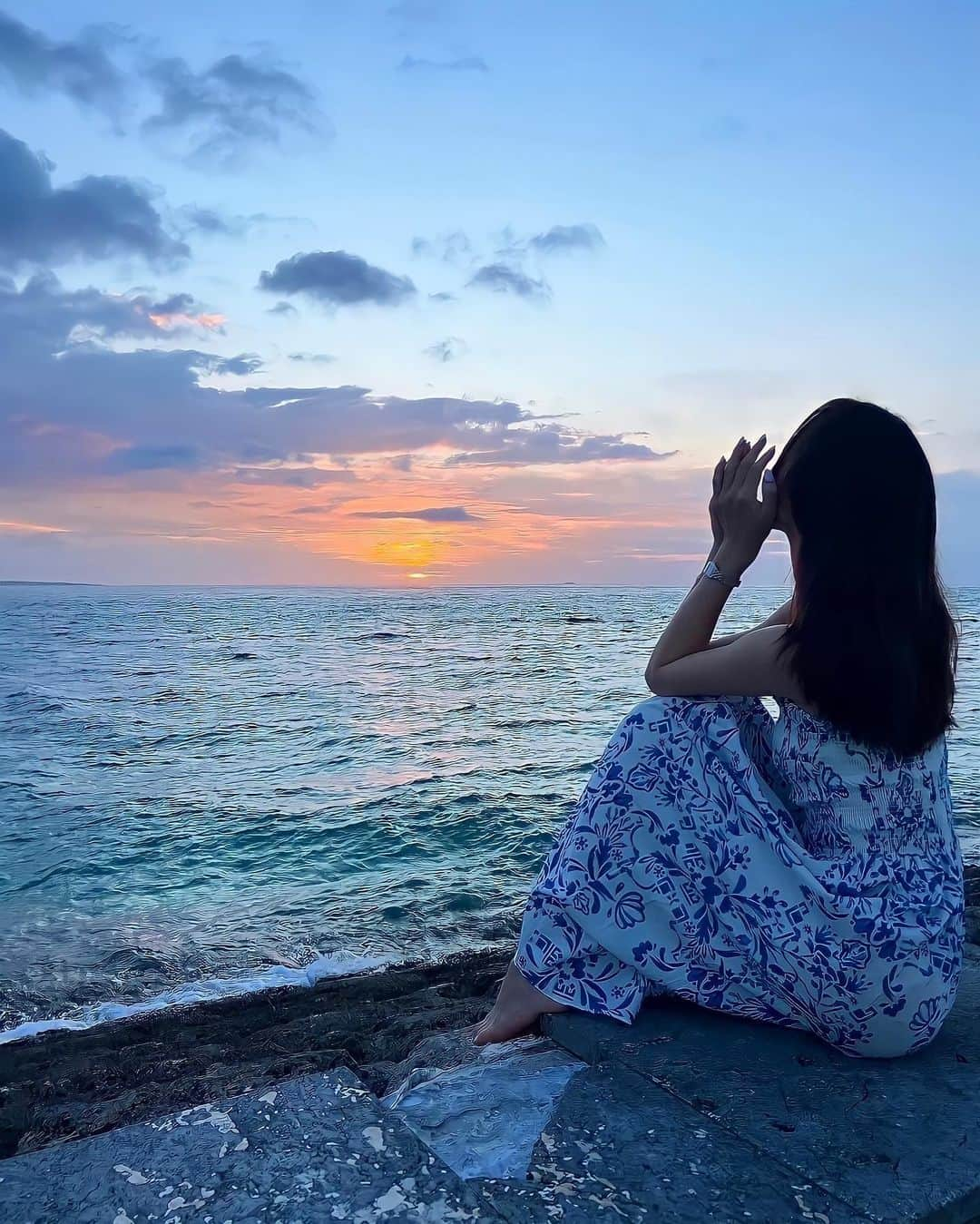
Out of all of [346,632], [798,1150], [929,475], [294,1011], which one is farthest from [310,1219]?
[346,632]

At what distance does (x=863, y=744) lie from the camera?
2.56 meters

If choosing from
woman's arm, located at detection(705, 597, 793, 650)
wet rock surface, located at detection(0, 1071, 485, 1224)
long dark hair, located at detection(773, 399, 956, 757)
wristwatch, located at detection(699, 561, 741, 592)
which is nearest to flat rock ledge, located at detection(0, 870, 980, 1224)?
wet rock surface, located at detection(0, 1071, 485, 1224)

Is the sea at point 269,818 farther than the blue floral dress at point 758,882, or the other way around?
the sea at point 269,818

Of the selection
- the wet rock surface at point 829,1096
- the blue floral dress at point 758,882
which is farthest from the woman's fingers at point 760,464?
the wet rock surface at point 829,1096

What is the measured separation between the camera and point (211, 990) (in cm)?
478

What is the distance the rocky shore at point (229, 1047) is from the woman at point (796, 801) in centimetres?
85

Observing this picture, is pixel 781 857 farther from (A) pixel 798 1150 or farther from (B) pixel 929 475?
(B) pixel 929 475

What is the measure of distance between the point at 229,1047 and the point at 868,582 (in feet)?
9.63

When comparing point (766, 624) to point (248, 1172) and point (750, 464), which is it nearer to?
point (750, 464)

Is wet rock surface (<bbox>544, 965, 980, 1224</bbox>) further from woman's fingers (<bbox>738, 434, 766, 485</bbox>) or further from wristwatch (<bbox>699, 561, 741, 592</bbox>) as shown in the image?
woman's fingers (<bbox>738, 434, 766, 485</bbox>)

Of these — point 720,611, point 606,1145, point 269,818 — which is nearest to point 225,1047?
point 606,1145

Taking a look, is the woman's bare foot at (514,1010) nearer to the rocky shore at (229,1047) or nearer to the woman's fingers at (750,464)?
the rocky shore at (229,1047)

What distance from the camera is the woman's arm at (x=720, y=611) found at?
266cm

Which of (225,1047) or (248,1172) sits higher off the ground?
(248,1172)
